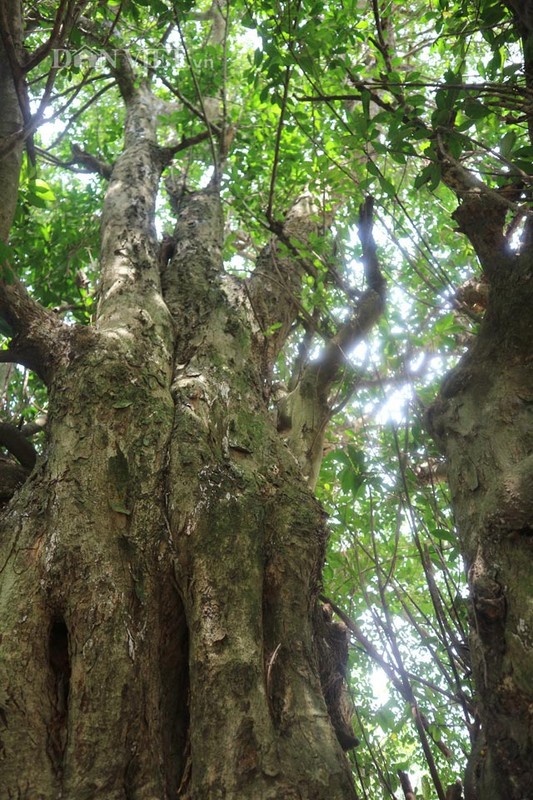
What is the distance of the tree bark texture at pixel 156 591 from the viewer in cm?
158

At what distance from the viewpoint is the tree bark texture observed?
1.58 meters

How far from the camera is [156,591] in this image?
6.29 feet

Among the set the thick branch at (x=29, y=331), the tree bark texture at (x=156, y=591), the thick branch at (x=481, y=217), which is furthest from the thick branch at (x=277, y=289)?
the thick branch at (x=29, y=331)

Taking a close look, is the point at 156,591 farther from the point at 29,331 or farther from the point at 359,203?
the point at 359,203

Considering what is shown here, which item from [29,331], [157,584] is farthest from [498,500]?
[29,331]

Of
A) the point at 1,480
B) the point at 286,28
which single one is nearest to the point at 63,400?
the point at 1,480

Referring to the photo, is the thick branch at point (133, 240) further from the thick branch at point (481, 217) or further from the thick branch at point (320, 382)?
the thick branch at point (481, 217)

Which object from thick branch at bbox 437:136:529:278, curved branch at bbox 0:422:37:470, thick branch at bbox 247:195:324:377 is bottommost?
curved branch at bbox 0:422:37:470

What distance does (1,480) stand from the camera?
246 centimetres

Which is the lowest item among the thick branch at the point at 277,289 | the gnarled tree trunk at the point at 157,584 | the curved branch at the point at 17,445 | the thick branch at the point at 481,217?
the gnarled tree trunk at the point at 157,584

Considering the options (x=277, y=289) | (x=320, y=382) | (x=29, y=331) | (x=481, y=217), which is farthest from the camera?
(x=277, y=289)

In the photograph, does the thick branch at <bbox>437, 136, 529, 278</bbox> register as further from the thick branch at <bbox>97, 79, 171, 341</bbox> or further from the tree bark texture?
the thick branch at <bbox>97, 79, 171, 341</bbox>

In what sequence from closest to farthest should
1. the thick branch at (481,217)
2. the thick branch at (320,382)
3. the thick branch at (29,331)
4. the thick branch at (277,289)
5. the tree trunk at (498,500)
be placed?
the tree trunk at (498,500), the thick branch at (481,217), the thick branch at (29,331), the thick branch at (320,382), the thick branch at (277,289)


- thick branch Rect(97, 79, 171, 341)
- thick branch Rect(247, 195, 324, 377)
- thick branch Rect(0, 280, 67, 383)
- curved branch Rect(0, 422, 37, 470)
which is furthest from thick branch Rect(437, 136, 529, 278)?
curved branch Rect(0, 422, 37, 470)
